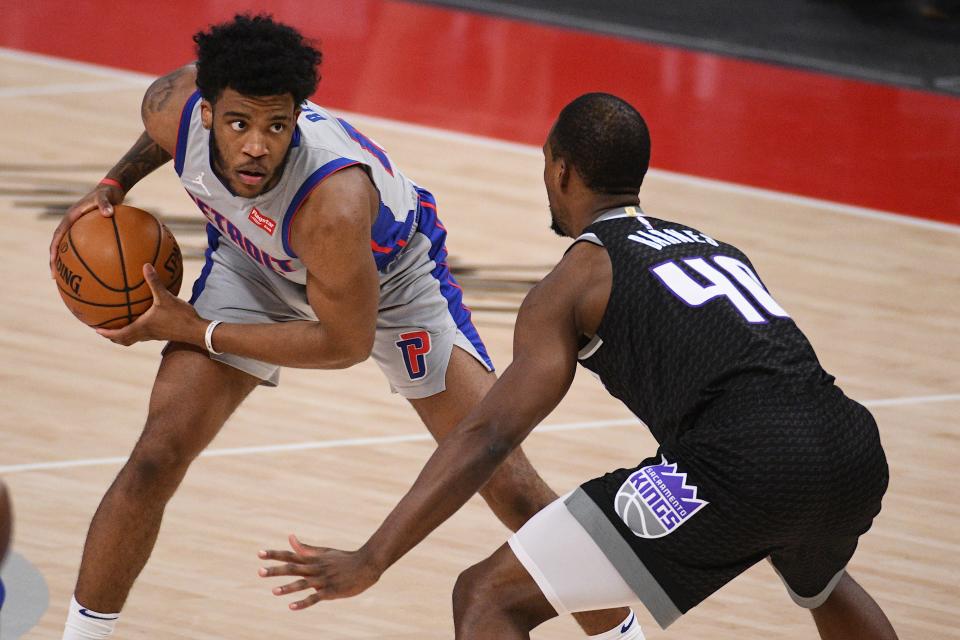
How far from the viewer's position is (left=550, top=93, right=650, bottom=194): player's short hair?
361 cm

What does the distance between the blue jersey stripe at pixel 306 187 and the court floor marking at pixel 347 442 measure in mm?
2087

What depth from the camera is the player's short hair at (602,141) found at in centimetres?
361

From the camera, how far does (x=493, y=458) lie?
3414 millimetres

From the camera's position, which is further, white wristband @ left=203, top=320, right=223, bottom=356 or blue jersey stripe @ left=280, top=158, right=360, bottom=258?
white wristband @ left=203, top=320, right=223, bottom=356

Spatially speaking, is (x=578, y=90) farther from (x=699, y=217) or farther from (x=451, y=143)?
(x=699, y=217)

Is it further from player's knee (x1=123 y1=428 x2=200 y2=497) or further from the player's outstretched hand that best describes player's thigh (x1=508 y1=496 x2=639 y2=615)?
player's knee (x1=123 y1=428 x2=200 y2=497)

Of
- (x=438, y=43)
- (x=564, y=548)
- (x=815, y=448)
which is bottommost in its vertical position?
(x=438, y=43)

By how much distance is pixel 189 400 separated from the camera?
168 inches

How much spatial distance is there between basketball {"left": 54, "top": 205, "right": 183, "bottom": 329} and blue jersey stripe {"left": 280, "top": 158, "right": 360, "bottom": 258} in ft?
1.48

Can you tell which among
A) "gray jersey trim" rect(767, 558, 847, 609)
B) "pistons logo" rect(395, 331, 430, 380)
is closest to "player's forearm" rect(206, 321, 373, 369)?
"pistons logo" rect(395, 331, 430, 380)

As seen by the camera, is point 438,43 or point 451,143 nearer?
point 451,143

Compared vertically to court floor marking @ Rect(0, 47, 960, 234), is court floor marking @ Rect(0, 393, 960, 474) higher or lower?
higher

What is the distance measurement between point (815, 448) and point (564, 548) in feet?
1.84

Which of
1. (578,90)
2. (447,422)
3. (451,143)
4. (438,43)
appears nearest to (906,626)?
(447,422)
